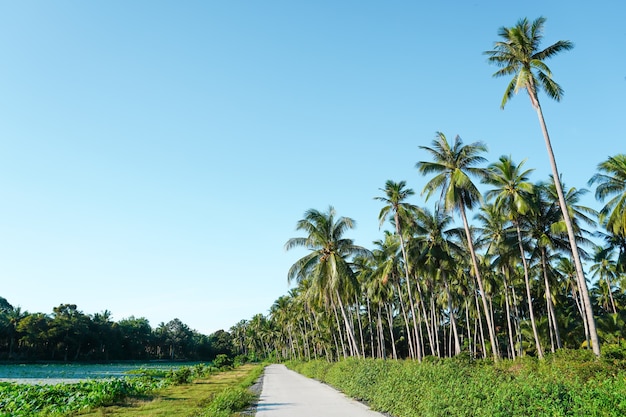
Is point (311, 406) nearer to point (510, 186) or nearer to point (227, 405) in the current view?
point (227, 405)

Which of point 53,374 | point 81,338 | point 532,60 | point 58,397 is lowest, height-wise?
point 53,374

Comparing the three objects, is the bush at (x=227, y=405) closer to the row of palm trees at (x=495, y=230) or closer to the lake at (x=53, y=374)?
the row of palm trees at (x=495, y=230)

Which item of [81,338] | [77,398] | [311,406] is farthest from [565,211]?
[81,338]

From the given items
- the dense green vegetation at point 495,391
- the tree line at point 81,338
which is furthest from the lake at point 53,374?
the dense green vegetation at point 495,391

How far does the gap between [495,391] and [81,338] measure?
8929 centimetres

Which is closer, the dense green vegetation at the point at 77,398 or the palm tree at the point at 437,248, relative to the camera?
the dense green vegetation at the point at 77,398

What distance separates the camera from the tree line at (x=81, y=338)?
72.0 meters

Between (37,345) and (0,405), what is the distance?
7344cm

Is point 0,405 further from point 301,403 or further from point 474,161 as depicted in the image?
point 474,161

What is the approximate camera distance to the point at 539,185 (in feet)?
95.2

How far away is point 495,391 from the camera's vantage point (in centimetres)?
A: 777

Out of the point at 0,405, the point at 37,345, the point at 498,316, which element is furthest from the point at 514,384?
the point at 37,345

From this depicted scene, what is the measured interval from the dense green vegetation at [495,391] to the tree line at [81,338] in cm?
7612

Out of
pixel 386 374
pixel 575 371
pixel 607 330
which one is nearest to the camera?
pixel 575 371
